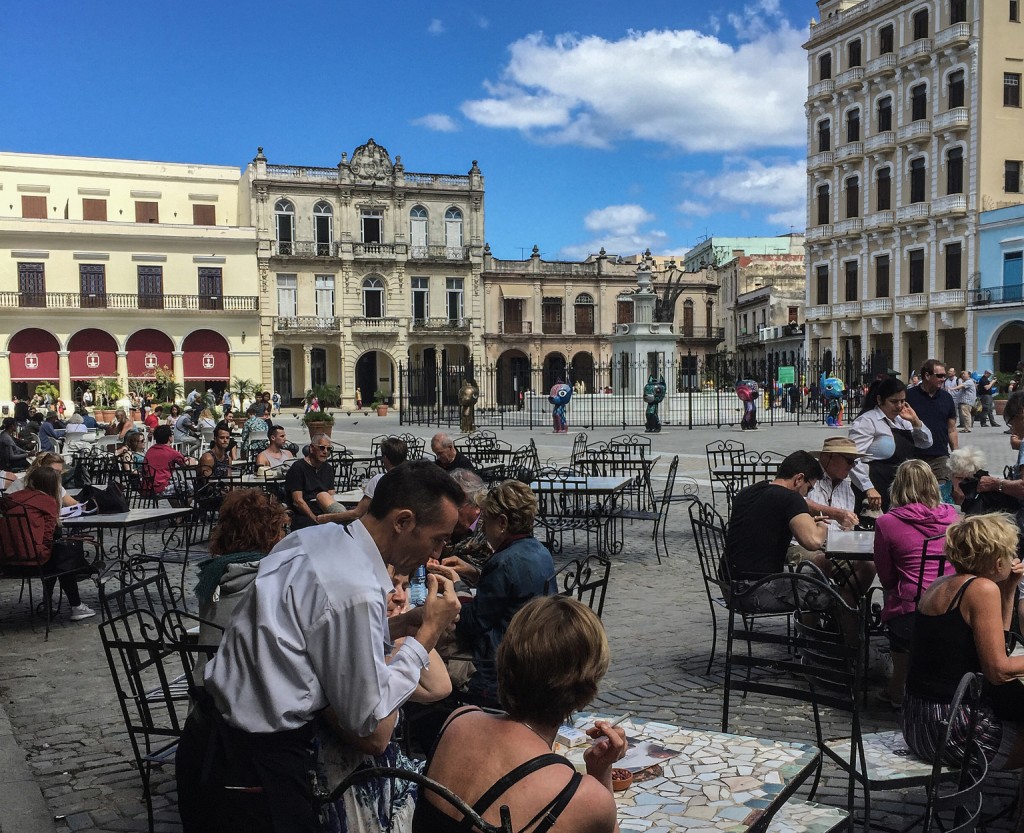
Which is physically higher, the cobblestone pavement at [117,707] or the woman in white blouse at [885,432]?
the woman in white blouse at [885,432]

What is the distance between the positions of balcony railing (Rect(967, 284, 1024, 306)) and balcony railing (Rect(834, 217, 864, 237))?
6.27 m

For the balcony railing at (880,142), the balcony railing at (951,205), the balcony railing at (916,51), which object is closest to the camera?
the balcony railing at (951,205)

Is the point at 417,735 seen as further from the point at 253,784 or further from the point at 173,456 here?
the point at 173,456

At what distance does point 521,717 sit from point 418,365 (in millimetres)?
47978

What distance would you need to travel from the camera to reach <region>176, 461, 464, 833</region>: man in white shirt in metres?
2.35

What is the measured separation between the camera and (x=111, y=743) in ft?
15.7

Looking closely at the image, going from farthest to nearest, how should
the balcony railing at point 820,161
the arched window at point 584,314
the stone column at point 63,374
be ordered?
the arched window at point 584,314
the balcony railing at point 820,161
the stone column at point 63,374

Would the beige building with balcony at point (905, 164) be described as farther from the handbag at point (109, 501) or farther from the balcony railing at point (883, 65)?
the handbag at point (109, 501)

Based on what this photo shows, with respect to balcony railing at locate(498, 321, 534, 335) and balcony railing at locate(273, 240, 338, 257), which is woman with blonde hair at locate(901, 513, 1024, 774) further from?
balcony railing at locate(498, 321, 534, 335)

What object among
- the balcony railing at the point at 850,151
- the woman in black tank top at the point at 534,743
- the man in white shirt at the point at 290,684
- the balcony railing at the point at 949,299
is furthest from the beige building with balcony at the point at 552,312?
the woman in black tank top at the point at 534,743

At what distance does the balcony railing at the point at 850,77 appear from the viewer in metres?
40.7

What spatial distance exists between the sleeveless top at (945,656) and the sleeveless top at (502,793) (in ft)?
6.92

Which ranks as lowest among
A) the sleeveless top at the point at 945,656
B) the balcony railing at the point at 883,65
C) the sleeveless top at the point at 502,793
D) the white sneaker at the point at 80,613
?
the white sneaker at the point at 80,613

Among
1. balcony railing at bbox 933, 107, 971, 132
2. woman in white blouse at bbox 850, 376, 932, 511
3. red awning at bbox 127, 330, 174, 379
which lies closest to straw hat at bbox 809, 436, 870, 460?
woman in white blouse at bbox 850, 376, 932, 511
